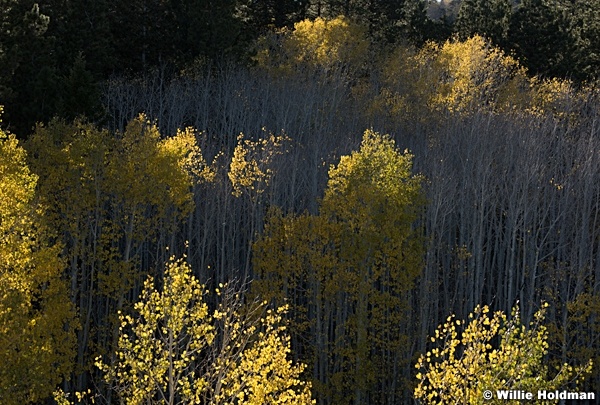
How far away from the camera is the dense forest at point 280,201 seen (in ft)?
110

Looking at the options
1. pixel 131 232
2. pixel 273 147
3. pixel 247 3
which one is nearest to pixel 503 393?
pixel 131 232

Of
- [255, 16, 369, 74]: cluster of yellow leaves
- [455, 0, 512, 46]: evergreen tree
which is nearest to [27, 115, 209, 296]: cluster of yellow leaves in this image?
[255, 16, 369, 74]: cluster of yellow leaves

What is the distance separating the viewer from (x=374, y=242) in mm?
38219

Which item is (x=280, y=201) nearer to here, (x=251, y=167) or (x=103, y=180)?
(x=251, y=167)

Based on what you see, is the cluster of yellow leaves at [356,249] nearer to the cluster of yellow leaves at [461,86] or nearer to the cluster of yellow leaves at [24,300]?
the cluster of yellow leaves at [24,300]

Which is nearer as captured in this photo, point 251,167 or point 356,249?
point 356,249

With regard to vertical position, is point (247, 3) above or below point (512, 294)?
above

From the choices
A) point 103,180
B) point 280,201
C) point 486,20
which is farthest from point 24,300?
point 486,20

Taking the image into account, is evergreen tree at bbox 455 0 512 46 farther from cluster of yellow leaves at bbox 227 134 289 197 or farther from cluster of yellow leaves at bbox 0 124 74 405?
cluster of yellow leaves at bbox 0 124 74 405

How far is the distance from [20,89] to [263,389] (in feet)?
89.3

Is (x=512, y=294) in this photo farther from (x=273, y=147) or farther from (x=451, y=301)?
→ (x=273, y=147)

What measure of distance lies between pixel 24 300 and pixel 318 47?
127ft

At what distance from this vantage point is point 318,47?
201ft

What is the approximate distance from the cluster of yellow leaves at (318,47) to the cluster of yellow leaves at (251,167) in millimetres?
14324
